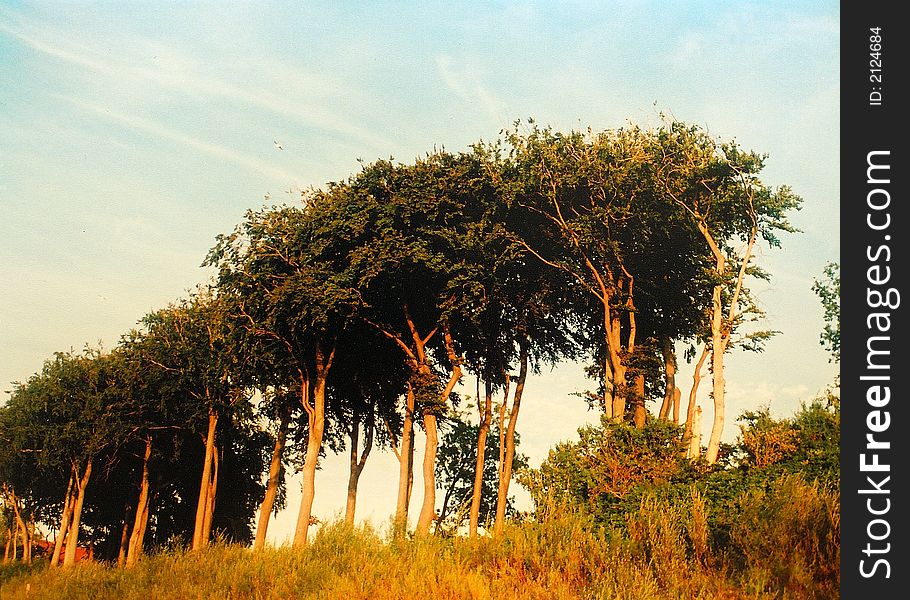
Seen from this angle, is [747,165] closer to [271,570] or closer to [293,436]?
[271,570]

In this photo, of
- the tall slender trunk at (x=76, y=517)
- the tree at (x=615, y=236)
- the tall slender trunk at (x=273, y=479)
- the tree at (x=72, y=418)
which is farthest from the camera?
the tall slender trunk at (x=76, y=517)

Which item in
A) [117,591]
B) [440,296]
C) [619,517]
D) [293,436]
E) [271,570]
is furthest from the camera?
[293,436]

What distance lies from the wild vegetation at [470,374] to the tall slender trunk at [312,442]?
0.12 m

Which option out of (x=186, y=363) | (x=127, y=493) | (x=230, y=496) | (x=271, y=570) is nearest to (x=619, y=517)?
(x=271, y=570)

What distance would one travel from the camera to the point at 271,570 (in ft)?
59.6

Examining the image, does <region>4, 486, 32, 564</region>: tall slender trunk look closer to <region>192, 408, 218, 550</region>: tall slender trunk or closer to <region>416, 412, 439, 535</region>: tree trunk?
<region>192, 408, 218, 550</region>: tall slender trunk

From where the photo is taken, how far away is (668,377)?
37219mm

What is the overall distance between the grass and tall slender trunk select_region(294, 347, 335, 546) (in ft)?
39.2

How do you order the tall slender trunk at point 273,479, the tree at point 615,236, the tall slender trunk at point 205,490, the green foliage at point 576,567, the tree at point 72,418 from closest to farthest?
the green foliage at point 576,567 < the tree at point 615,236 < the tall slender trunk at point 273,479 < the tall slender trunk at point 205,490 < the tree at point 72,418

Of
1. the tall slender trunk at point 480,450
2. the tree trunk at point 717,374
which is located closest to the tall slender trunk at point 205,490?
the tall slender trunk at point 480,450

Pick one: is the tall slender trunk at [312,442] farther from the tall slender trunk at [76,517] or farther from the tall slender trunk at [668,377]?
the tall slender trunk at [76,517]

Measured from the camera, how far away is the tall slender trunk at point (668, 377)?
37.0 meters

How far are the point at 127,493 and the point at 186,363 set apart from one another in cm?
1763
